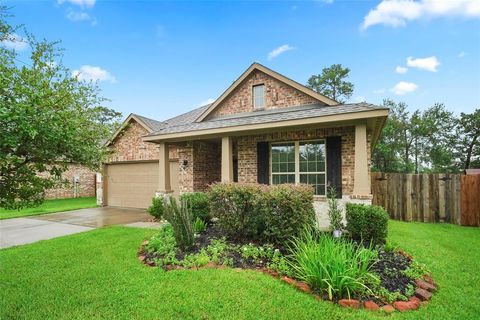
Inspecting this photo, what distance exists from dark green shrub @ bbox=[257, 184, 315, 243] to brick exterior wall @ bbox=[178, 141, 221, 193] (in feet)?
19.2

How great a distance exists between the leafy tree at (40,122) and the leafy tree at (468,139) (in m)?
32.7

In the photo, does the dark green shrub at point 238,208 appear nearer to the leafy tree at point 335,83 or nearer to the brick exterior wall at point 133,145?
the brick exterior wall at point 133,145

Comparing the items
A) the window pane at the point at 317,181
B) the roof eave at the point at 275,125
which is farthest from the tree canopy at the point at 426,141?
the roof eave at the point at 275,125

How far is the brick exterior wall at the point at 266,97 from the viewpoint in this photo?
9.67 metres

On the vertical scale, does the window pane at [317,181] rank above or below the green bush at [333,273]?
above

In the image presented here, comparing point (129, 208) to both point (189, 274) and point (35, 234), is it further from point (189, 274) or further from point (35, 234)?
point (189, 274)

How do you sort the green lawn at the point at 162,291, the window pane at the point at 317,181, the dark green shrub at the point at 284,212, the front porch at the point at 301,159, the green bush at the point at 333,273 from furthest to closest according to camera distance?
the window pane at the point at 317,181, the front porch at the point at 301,159, the dark green shrub at the point at 284,212, the green bush at the point at 333,273, the green lawn at the point at 162,291

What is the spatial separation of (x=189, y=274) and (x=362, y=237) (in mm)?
3863

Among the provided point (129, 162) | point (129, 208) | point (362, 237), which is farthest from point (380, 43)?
point (129, 208)

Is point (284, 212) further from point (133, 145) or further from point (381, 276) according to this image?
point (133, 145)

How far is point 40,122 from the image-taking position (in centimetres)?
254

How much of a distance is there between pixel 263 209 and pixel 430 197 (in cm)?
720

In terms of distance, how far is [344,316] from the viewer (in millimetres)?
2924

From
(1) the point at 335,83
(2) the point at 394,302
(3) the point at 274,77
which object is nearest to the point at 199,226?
(2) the point at 394,302
